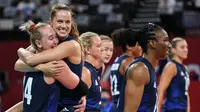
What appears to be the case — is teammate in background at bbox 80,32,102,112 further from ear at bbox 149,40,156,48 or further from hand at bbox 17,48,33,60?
hand at bbox 17,48,33,60

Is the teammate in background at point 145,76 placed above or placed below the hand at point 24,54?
below

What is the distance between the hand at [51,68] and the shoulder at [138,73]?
90 centimetres

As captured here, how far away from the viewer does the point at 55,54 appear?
439 centimetres

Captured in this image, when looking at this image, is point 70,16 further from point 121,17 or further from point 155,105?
point 121,17

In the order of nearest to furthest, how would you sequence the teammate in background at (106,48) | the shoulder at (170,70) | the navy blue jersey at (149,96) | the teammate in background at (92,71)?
1. the navy blue jersey at (149,96)
2. the teammate in background at (92,71)
3. the teammate in background at (106,48)
4. the shoulder at (170,70)

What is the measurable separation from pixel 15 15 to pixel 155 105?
36.7ft

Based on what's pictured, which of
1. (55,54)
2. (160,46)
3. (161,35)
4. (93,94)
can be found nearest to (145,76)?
(160,46)

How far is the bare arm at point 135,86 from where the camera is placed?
4949mm

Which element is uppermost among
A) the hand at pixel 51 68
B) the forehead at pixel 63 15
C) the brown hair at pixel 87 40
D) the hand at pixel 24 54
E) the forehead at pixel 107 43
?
the forehead at pixel 63 15

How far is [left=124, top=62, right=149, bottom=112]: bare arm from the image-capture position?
16.2 ft

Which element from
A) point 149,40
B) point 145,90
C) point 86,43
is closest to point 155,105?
point 145,90

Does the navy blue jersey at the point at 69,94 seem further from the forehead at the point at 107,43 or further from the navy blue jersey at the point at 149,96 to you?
the forehead at the point at 107,43

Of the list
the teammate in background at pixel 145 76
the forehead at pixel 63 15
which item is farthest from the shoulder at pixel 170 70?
the forehead at pixel 63 15

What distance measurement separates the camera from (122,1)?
15070mm
